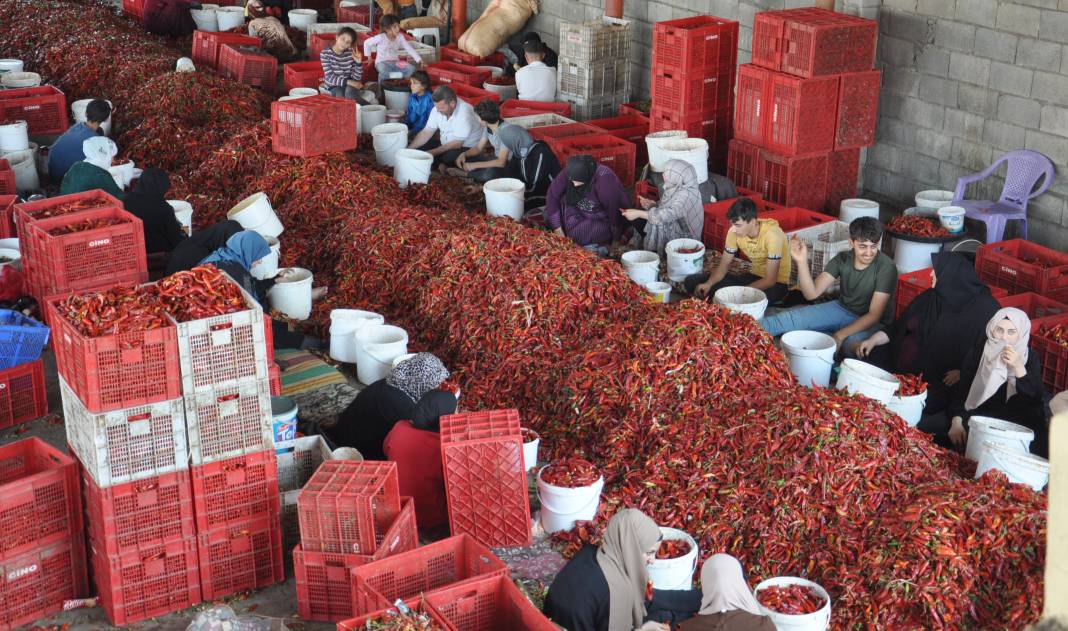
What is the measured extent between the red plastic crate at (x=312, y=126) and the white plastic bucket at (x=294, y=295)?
215cm

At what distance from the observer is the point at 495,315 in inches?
294

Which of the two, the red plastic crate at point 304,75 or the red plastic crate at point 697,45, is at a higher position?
the red plastic crate at point 697,45

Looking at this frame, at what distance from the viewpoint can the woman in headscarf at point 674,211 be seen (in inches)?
370

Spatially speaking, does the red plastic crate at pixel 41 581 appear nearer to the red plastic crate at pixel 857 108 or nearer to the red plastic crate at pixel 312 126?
the red plastic crate at pixel 312 126

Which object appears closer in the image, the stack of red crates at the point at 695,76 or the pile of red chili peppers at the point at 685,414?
the pile of red chili peppers at the point at 685,414

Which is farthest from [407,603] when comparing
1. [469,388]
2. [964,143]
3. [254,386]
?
[964,143]

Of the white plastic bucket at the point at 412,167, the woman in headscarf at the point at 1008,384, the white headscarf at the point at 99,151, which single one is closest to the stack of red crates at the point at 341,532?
the woman in headscarf at the point at 1008,384

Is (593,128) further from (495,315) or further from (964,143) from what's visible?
(495,315)

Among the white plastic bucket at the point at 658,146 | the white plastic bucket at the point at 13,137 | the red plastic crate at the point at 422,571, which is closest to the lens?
the red plastic crate at the point at 422,571

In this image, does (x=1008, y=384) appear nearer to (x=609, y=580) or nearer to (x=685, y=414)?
(x=685, y=414)

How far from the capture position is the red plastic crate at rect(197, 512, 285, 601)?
17.9 feet

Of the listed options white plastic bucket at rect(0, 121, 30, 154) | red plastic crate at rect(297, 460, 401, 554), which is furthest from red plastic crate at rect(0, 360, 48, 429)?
white plastic bucket at rect(0, 121, 30, 154)

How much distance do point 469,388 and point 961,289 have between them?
3.07 m

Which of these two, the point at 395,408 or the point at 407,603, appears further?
the point at 395,408
